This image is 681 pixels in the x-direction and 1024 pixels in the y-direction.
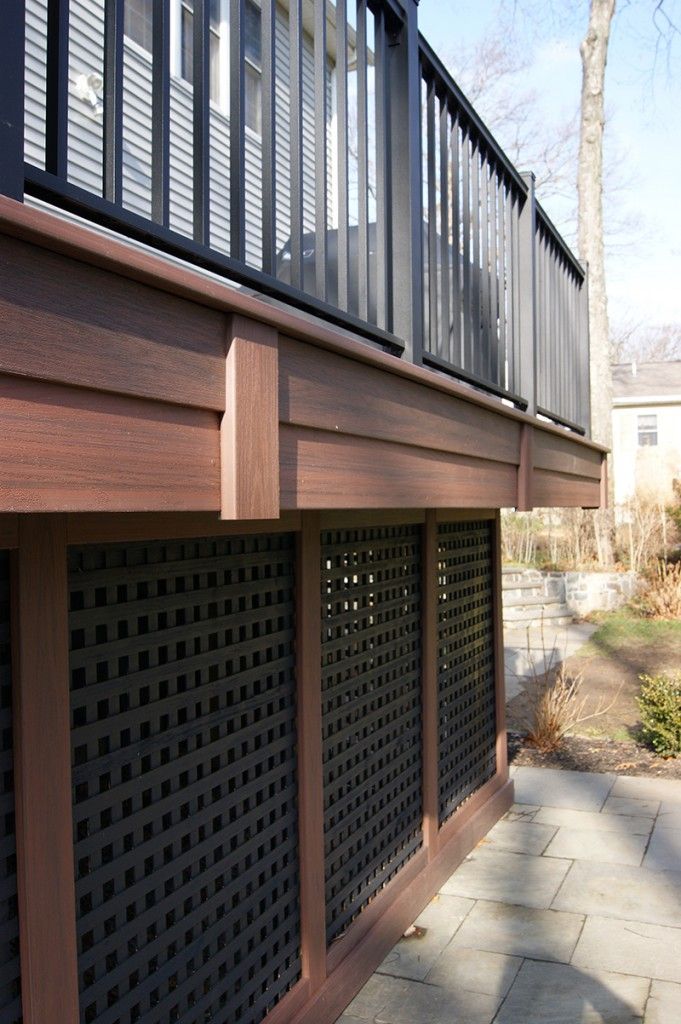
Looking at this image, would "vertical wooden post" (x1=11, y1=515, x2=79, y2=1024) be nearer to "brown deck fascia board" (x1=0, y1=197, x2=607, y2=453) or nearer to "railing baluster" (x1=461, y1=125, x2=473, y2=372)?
"brown deck fascia board" (x1=0, y1=197, x2=607, y2=453)

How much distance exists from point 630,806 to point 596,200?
10453 mm

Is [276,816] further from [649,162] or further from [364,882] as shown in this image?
[649,162]

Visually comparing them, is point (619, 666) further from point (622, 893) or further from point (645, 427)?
point (645, 427)

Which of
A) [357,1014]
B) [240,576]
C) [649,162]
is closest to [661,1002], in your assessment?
[357,1014]

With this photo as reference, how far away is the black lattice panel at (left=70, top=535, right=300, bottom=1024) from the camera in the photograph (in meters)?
1.79

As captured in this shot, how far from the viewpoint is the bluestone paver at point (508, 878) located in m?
3.72

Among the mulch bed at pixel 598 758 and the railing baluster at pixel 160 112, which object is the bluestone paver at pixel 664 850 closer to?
the mulch bed at pixel 598 758

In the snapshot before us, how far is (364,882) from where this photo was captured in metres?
3.06

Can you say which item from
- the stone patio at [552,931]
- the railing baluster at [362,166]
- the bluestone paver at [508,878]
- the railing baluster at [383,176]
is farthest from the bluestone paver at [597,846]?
the railing baluster at [362,166]

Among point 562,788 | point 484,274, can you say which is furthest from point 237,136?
point 562,788

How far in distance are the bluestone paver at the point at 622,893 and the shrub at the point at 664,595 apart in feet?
24.2

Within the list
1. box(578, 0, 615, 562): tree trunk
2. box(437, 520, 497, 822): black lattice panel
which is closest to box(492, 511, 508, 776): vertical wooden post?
box(437, 520, 497, 822): black lattice panel

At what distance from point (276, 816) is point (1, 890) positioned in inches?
41.4

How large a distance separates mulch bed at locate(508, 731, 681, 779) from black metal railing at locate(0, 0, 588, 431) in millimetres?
2113
